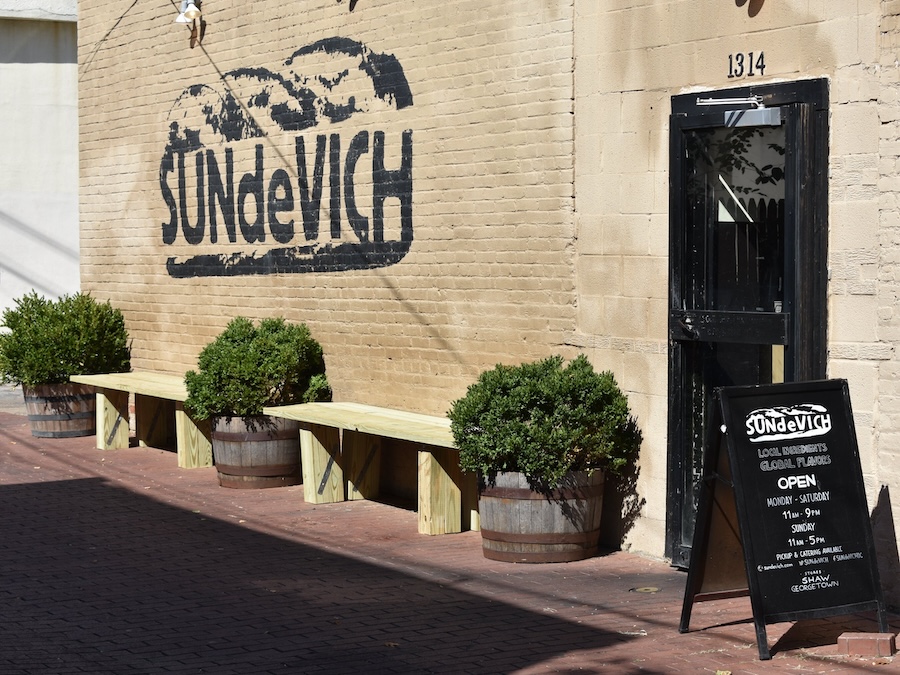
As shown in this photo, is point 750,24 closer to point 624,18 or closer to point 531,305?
point 624,18

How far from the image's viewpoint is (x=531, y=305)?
9.57 meters

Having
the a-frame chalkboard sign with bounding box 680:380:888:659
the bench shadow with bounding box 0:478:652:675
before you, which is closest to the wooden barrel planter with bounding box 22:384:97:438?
the bench shadow with bounding box 0:478:652:675

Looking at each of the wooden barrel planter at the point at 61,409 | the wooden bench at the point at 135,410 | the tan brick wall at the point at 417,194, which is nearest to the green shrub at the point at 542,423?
the tan brick wall at the point at 417,194

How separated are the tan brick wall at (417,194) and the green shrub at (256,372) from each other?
0.20 metres

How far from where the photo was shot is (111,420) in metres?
14.0

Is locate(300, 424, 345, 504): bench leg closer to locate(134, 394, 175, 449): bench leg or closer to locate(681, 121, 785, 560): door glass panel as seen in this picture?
locate(681, 121, 785, 560): door glass panel

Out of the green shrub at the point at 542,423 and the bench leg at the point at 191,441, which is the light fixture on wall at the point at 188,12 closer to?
the bench leg at the point at 191,441

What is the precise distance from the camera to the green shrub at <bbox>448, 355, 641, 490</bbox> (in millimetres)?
8305

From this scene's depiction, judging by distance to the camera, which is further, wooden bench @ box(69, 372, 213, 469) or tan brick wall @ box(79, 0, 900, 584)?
wooden bench @ box(69, 372, 213, 469)

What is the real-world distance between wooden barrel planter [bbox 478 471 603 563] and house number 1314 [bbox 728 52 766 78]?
264 centimetres

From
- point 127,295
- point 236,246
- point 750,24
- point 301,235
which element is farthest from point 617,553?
point 127,295

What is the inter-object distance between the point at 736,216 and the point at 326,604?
339 cm

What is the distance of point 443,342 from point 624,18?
2.95 m

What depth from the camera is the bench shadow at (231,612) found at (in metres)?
6.59
